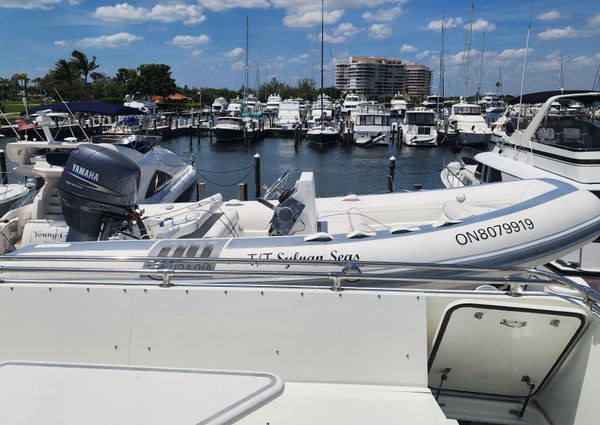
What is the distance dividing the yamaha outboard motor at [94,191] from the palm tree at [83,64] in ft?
178

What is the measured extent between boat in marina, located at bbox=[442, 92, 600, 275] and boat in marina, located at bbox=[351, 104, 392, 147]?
79.3 ft

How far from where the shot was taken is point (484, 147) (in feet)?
99.1

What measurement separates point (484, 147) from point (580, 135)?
932 inches

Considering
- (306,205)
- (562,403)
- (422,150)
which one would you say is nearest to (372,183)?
(422,150)

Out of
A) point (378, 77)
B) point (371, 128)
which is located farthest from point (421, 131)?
point (378, 77)

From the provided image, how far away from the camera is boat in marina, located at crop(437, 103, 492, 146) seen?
3034 cm

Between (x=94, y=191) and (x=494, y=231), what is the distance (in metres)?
4.26

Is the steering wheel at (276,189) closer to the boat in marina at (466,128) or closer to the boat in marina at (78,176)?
the boat in marina at (78,176)

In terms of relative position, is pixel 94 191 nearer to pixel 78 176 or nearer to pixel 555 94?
pixel 78 176

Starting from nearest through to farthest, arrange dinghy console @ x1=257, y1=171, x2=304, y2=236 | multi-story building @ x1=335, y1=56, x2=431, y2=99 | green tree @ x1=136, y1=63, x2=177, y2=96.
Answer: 1. dinghy console @ x1=257, y1=171, x2=304, y2=236
2. green tree @ x1=136, y1=63, x2=177, y2=96
3. multi-story building @ x1=335, y1=56, x2=431, y2=99

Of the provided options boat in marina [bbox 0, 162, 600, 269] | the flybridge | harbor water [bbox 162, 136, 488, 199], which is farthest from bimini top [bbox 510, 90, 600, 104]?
harbor water [bbox 162, 136, 488, 199]

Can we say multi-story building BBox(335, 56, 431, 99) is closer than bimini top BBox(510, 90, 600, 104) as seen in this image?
No

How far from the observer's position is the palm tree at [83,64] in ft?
180

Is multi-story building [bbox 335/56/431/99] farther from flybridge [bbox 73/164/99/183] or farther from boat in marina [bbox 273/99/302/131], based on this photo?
flybridge [bbox 73/164/99/183]
